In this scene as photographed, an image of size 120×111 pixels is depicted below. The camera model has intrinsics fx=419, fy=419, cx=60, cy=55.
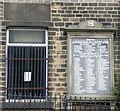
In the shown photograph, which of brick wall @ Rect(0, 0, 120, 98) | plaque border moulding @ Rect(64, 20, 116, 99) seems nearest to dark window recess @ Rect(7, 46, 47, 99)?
brick wall @ Rect(0, 0, 120, 98)

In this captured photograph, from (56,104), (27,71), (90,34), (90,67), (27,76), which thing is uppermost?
(90,34)

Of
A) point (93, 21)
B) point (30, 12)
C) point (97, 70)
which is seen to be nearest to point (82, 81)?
point (97, 70)

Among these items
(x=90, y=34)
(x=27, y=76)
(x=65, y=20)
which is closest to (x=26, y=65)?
(x=27, y=76)

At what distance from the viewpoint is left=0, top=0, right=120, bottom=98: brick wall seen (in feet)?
35.6

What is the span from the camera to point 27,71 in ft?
35.8

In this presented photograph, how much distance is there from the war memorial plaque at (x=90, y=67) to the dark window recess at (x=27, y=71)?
2.72ft

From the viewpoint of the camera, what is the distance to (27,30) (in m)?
11.1

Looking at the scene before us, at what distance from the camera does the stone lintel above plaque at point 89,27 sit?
1089cm

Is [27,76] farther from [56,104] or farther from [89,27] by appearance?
[89,27]

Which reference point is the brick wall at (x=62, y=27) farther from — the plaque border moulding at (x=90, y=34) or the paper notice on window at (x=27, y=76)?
the paper notice on window at (x=27, y=76)

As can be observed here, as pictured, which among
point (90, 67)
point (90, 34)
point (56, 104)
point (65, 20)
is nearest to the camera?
point (56, 104)

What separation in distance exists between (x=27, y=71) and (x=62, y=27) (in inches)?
58.3

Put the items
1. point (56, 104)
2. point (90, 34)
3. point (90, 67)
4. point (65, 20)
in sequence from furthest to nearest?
1. point (65, 20)
2. point (90, 34)
3. point (90, 67)
4. point (56, 104)

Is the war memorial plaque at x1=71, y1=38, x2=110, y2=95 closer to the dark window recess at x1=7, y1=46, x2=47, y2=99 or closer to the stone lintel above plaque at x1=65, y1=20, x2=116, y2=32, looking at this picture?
the stone lintel above plaque at x1=65, y1=20, x2=116, y2=32
